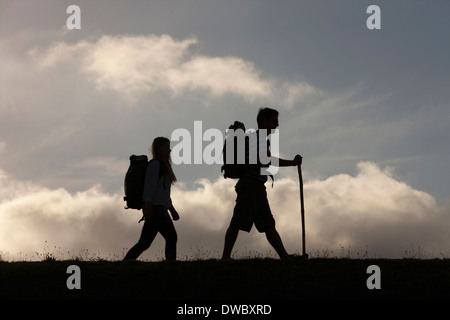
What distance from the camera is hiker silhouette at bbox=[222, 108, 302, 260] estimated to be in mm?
12609

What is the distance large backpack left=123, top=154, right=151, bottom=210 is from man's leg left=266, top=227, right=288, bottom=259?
257 cm

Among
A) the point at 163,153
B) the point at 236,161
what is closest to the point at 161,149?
the point at 163,153

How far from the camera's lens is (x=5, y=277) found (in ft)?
38.7

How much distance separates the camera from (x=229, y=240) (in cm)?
1265

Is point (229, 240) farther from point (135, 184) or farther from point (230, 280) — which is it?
point (135, 184)

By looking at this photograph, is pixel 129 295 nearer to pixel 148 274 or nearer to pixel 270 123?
pixel 148 274

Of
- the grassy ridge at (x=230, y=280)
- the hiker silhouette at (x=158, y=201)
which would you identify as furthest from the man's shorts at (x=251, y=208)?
the hiker silhouette at (x=158, y=201)

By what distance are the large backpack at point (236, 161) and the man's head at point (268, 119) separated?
545 millimetres

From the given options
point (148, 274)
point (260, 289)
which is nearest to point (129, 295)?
point (148, 274)

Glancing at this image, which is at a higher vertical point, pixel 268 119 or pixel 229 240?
pixel 268 119

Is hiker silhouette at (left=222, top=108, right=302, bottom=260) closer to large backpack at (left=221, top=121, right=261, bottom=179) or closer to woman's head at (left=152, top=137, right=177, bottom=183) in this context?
large backpack at (left=221, top=121, right=261, bottom=179)

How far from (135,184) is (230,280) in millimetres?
3072
